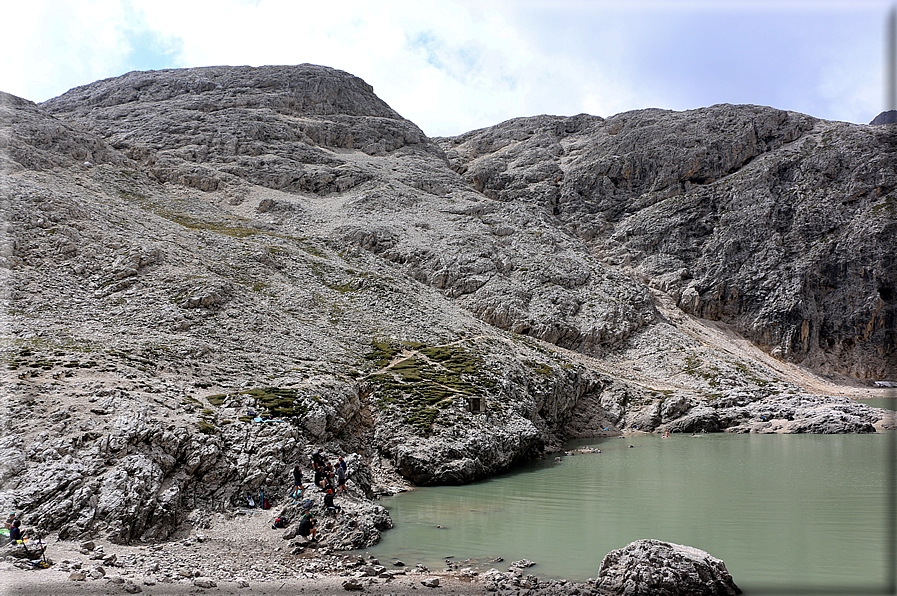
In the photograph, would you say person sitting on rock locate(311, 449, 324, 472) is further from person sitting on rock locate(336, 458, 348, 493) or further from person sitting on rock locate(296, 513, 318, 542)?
person sitting on rock locate(296, 513, 318, 542)

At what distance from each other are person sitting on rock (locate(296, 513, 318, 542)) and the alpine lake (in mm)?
2771

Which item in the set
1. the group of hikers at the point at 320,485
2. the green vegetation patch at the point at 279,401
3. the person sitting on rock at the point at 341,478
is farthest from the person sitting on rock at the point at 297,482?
the green vegetation patch at the point at 279,401

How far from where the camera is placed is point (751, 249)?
101 m

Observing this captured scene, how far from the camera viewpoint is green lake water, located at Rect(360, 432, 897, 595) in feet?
59.0

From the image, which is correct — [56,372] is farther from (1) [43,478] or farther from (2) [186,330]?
(2) [186,330]

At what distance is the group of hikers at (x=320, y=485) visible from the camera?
22.9 m

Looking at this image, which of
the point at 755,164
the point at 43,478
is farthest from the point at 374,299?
the point at 755,164

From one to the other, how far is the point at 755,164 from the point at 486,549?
115133 mm

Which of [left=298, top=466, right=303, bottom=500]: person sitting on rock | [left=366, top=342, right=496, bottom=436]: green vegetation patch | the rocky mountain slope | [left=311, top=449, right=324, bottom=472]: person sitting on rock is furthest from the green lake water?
[left=366, top=342, right=496, bottom=436]: green vegetation patch

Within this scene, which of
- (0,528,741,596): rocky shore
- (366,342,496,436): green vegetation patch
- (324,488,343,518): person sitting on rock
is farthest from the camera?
(366,342,496,436): green vegetation patch

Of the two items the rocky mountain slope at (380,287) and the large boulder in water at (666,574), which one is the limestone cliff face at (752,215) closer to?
the rocky mountain slope at (380,287)

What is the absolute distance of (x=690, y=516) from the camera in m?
24.5

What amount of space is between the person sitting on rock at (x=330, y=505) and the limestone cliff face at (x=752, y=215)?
291 ft

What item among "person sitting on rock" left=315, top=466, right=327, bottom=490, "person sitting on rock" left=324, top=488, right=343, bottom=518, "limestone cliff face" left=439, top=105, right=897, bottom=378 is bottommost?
"person sitting on rock" left=324, top=488, right=343, bottom=518
